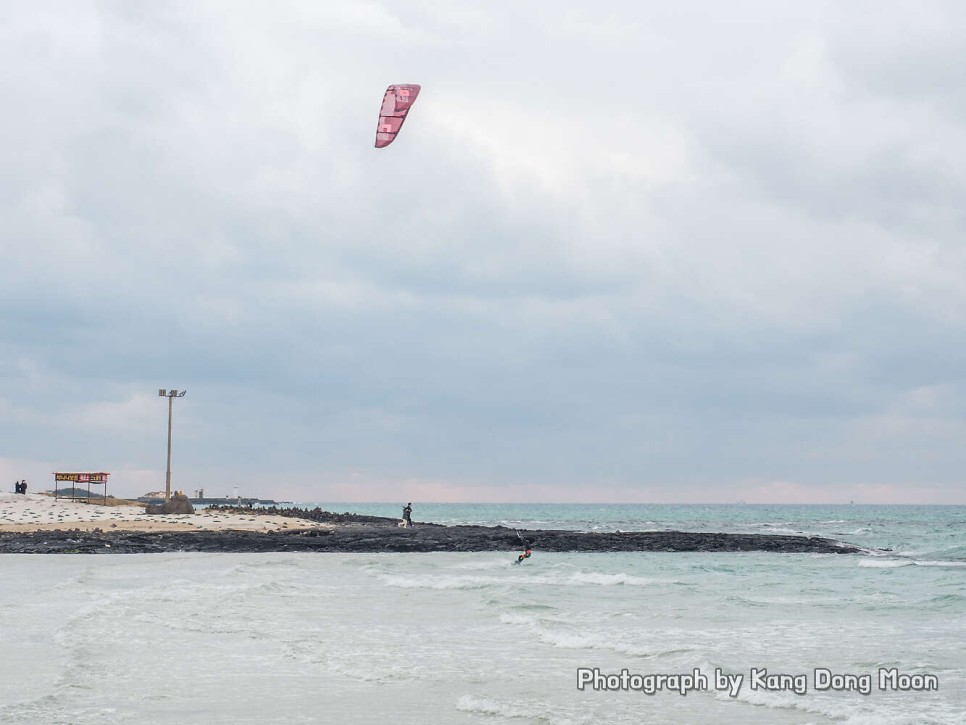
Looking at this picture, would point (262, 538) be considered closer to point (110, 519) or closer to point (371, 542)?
point (371, 542)

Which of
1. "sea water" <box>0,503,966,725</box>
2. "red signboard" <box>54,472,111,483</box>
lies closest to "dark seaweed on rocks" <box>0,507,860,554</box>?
"sea water" <box>0,503,966,725</box>

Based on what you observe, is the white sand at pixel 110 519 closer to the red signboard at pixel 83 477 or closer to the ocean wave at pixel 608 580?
the red signboard at pixel 83 477

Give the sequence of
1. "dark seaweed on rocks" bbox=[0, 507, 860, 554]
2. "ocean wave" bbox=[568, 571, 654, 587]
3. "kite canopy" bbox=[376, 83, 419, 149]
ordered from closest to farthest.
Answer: "ocean wave" bbox=[568, 571, 654, 587]
"kite canopy" bbox=[376, 83, 419, 149]
"dark seaweed on rocks" bbox=[0, 507, 860, 554]

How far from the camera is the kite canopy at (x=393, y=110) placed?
3412 centimetres

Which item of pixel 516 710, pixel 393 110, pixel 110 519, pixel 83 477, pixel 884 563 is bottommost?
pixel 884 563

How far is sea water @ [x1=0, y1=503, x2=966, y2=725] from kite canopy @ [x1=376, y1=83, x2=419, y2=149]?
14.4m

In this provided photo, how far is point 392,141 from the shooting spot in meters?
33.8

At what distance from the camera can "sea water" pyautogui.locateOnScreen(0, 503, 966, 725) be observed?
1238cm

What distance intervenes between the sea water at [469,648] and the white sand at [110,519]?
2109 cm

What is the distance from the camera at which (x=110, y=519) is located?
57.9 m

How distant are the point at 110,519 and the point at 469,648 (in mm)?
45967

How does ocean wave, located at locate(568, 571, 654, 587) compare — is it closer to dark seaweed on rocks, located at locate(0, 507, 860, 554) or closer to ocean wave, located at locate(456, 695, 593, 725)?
dark seaweed on rocks, located at locate(0, 507, 860, 554)

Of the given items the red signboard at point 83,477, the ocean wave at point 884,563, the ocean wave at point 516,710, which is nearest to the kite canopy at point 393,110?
the ocean wave at point 516,710

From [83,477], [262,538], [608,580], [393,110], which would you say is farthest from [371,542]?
[83,477]
